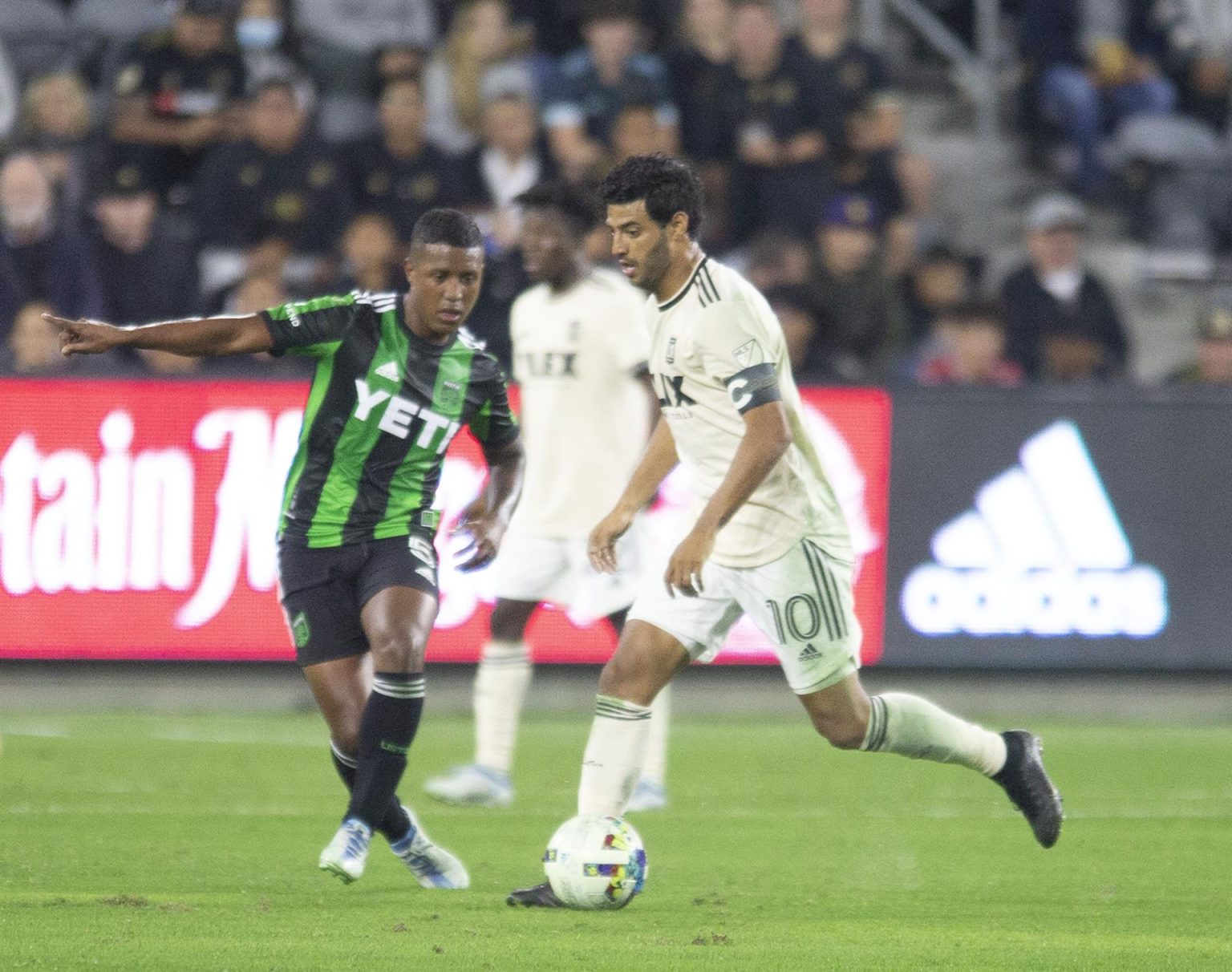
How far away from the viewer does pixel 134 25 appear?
50.4 feet

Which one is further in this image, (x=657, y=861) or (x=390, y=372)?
(x=657, y=861)

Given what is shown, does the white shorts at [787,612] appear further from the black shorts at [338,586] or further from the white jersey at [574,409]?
the white jersey at [574,409]

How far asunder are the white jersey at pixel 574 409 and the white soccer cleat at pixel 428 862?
2761 millimetres

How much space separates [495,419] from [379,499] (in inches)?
21.7

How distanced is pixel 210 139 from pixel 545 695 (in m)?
4.29

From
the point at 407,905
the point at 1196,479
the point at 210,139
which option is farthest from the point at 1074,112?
the point at 407,905

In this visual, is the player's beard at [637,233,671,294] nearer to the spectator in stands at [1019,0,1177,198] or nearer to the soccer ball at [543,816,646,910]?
the soccer ball at [543,816,646,910]

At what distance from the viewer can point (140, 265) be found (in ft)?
43.3

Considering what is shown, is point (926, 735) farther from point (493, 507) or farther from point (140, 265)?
point (140, 265)

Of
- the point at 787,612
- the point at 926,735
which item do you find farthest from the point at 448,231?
the point at 926,735

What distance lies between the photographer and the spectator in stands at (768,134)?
1457cm

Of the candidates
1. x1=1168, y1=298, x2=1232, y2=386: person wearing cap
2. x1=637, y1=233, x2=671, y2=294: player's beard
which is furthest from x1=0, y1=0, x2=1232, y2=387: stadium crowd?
x1=637, y1=233, x2=671, y2=294: player's beard

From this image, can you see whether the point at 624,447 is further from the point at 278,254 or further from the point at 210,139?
the point at 210,139

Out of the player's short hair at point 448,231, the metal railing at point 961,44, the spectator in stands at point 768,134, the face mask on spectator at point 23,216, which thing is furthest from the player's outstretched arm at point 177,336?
the metal railing at point 961,44
